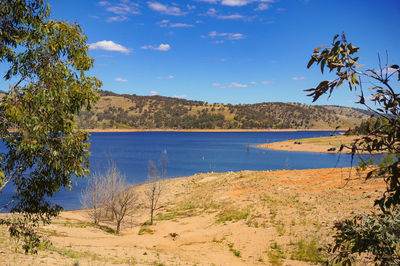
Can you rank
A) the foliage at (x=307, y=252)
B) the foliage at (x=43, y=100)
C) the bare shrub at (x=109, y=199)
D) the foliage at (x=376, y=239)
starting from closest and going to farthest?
the foliage at (x=376, y=239)
the foliage at (x=43, y=100)
the foliage at (x=307, y=252)
the bare shrub at (x=109, y=199)

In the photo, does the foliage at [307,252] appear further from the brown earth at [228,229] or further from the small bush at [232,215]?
the small bush at [232,215]

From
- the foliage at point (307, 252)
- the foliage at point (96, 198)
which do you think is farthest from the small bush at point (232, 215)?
the foliage at point (96, 198)

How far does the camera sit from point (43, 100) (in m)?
7.24

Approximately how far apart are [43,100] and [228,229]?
17.4 m

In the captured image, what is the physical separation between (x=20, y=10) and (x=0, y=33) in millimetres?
820

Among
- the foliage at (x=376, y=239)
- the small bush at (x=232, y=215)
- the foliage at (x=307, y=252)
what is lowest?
the small bush at (x=232, y=215)

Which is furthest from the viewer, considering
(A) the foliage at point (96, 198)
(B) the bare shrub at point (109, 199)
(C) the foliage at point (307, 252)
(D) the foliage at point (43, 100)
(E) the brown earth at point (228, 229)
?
(A) the foliage at point (96, 198)

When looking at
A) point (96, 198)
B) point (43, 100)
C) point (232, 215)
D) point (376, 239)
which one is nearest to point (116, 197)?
point (96, 198)

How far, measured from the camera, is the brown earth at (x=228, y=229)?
15.7m

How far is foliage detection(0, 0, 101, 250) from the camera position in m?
7.24

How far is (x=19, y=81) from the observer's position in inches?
304

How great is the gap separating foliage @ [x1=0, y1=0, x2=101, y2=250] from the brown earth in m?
5.11

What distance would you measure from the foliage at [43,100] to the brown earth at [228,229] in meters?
5.11

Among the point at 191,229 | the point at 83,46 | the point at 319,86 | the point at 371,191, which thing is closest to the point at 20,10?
the point at 83,46
